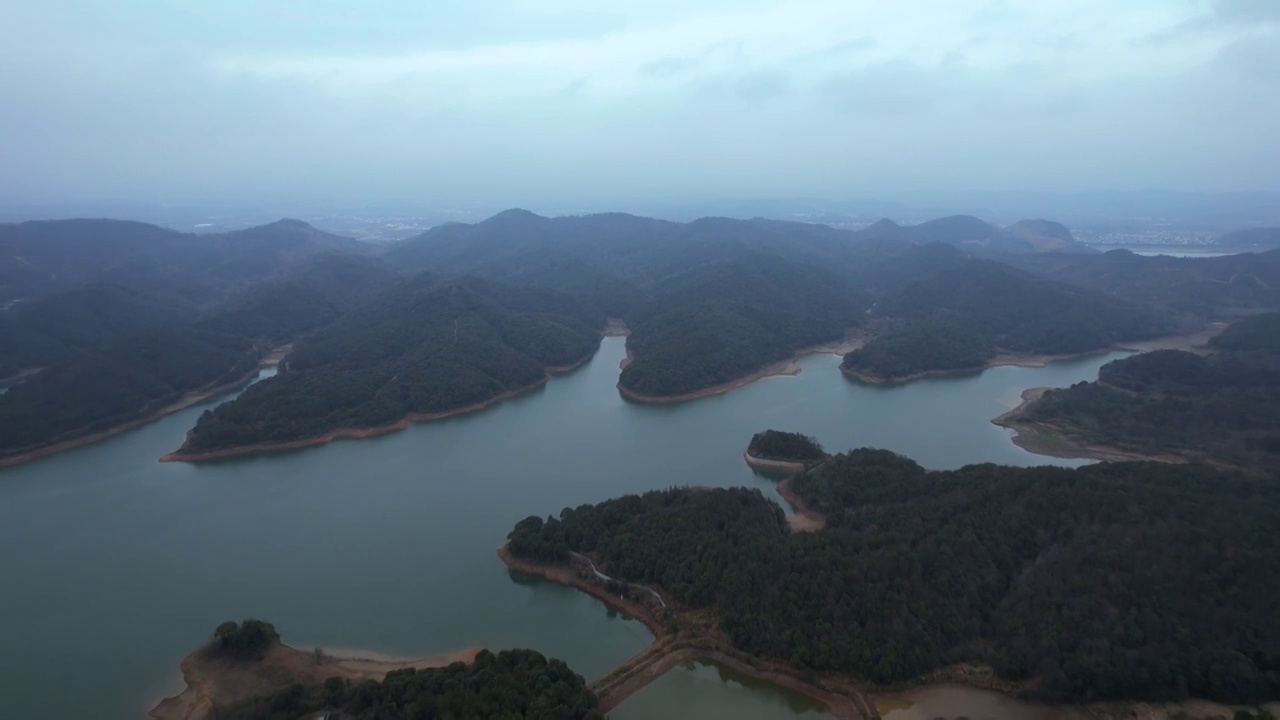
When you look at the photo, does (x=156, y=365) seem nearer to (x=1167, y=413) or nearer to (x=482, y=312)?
(x=482, y=312)

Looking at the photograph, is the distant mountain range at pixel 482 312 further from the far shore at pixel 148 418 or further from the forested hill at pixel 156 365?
the far shore at pixel 148 418

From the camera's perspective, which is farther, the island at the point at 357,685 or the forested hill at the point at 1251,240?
the forested hill at the point at 1251,240

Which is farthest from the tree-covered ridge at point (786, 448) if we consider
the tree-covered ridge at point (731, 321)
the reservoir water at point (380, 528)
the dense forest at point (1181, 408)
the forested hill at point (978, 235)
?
the forested hill at point (978, 235)

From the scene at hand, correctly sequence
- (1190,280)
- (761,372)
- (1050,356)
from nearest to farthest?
(761,372) < (1050,356) < (1190,280)

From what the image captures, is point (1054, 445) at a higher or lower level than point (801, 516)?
lower

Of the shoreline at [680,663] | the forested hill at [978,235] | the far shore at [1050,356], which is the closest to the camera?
the shoreline at [680,663]

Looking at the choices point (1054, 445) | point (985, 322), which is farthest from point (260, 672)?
point (985, 322)

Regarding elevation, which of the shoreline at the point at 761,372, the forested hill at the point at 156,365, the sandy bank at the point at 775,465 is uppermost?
the forested hill at the point at 156,365
